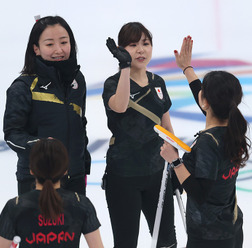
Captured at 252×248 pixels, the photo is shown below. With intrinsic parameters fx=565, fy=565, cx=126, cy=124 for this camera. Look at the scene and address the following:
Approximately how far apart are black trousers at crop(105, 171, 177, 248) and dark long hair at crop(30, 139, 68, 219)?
34.1 inches

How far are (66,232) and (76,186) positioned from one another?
0.75 m

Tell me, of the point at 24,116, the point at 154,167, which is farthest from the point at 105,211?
the point at 24,116

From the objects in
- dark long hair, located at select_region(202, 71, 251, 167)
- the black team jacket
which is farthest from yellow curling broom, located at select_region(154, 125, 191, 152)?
the black team jacket

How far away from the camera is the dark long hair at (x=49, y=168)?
1.91 metres

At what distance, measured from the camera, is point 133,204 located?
2770mm

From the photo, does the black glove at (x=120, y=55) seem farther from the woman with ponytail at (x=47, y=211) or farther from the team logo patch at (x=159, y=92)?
the woman with ponytail at (x=47, y=211)

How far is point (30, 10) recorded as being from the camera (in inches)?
224

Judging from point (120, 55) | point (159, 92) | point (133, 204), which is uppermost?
point (120, 55)

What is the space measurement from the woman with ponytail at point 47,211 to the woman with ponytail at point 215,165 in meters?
0.44

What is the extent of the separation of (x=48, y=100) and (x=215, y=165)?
877mm

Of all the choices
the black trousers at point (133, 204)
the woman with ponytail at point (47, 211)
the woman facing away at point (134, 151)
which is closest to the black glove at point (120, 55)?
the woman facing away at point (134, 151)

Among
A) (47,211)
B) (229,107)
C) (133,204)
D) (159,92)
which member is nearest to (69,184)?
(133,204)

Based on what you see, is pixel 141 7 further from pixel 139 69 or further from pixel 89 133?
pixel 139 69

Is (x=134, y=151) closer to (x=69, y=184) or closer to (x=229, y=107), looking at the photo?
(x=69, y=184)
